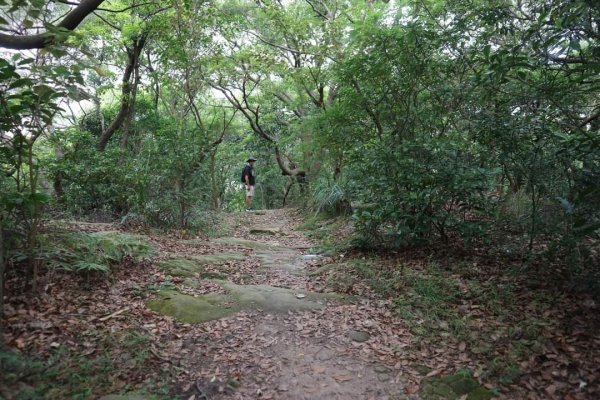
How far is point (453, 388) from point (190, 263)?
389 cm

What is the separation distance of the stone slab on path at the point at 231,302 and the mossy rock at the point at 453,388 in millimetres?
1658

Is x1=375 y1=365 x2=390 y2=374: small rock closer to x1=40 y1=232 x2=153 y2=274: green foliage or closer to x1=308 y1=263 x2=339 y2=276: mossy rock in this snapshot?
x1=308 y1=263 x2=339 y2=276: mossy rock

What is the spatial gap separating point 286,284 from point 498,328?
2821mm

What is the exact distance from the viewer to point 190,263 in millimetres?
5633

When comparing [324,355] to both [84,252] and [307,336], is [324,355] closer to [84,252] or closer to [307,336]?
[307,336]

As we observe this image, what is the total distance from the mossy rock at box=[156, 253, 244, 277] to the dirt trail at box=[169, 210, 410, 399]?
142 cm

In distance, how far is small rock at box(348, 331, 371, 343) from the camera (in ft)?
12.7

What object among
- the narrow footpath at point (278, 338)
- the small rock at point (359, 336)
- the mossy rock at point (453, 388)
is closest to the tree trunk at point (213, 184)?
the narrow footpath at point (278, 338)

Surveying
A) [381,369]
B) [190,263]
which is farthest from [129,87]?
[381,369]

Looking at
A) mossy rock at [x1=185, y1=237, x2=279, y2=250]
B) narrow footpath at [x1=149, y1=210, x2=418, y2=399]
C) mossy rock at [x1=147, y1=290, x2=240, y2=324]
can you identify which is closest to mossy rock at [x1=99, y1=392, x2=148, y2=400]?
narrow footpath at [x1=149, y1=210, x2=418, y2=399]

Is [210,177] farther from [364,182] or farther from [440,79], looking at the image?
[440,79]

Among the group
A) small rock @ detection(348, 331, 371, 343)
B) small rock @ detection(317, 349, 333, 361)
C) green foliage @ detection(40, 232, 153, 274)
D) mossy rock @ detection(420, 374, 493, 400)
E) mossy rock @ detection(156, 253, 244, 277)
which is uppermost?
green foliage @ detection(40, 232, 153, 274)

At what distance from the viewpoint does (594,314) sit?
346cm

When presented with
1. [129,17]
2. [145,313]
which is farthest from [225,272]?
[129,17]
